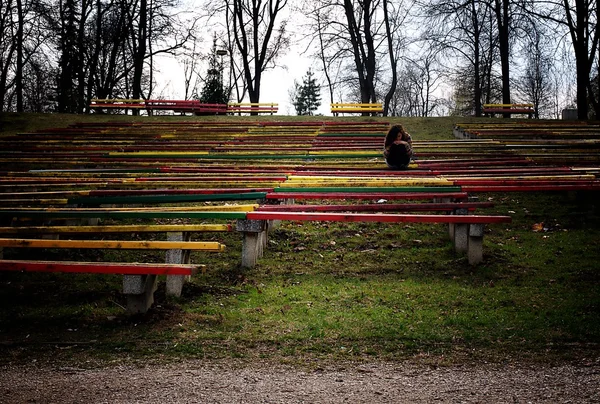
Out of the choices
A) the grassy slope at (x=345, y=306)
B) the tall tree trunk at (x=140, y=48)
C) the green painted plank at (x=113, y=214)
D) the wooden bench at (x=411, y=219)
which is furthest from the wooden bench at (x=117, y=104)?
the wooden bench at (x=411, y=219)

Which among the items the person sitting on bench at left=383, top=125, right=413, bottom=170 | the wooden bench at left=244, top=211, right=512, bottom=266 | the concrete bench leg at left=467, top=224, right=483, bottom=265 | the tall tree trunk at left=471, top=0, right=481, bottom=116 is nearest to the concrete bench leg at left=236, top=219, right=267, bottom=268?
the wooden bench at left=244, top=211, right=512, bottom=266

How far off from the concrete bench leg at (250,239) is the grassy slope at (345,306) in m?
0.17

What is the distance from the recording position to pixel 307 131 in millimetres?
17969

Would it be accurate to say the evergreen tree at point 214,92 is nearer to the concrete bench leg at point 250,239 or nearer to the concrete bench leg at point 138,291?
the concrete bench leg at point 250,239

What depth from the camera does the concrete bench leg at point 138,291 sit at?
4988mm

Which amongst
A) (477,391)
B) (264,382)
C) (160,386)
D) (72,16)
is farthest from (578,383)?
(72,16)

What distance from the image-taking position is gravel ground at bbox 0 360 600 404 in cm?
349

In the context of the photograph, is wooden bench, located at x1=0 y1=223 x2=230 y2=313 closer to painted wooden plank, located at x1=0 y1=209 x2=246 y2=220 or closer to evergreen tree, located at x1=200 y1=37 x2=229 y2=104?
painted wooden plank, located at x1=0 y1=209 x2=246 y2=220

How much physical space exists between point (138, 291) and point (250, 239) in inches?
77.9

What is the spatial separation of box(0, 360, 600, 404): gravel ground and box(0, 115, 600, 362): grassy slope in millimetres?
274

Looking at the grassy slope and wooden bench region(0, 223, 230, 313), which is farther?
wooden bench region(0, 223, 230, 313)

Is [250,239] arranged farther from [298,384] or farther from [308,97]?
[308,97]

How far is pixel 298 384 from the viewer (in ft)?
12.3

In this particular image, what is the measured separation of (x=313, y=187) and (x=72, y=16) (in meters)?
28.8
